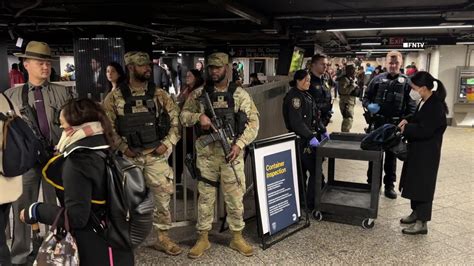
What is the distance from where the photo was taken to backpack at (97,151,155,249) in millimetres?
1941

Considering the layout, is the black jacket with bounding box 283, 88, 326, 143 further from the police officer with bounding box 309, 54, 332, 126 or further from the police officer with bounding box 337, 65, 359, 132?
the police officer with bounding box 337, 65, 359, 132

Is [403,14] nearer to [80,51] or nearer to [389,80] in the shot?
[389,80]

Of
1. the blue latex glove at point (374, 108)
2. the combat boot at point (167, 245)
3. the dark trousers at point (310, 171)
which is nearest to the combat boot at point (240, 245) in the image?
the combat boot at point (167, 245)

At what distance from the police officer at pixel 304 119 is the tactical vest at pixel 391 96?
1.14 metres

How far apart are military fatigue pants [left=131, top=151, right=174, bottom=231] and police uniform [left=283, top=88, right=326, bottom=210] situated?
1488 millimetres

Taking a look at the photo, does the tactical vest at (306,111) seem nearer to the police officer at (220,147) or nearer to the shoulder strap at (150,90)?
the police officer at (220,147)

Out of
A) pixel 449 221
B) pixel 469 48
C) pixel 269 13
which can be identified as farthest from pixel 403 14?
pixel 469 48

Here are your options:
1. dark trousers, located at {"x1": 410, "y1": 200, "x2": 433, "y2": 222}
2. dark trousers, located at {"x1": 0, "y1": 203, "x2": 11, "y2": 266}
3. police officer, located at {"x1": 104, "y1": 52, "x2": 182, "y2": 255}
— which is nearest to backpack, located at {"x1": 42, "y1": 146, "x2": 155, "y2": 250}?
dark trousers, located at {"x1": 0, "y1": 203, "x2": 11, "y2": 266}

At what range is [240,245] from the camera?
353cm

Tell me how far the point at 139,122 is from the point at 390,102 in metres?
3.32

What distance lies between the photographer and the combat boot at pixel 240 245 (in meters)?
3.50

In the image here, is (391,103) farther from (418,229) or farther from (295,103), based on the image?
(418,229)

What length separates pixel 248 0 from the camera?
543cm

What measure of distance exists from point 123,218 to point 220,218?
238 centimetres
